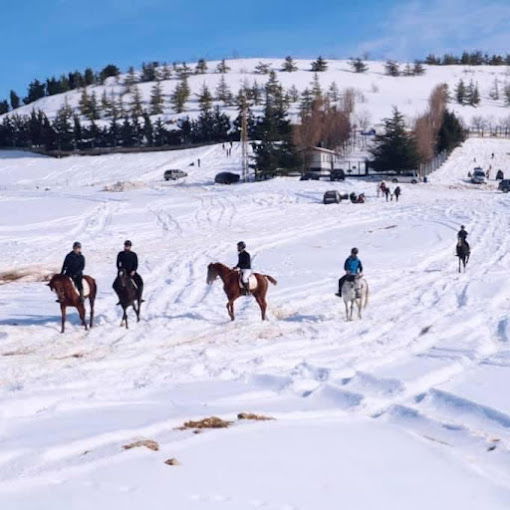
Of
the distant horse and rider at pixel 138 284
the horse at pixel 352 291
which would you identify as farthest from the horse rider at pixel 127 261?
the horse at pixel 352 291

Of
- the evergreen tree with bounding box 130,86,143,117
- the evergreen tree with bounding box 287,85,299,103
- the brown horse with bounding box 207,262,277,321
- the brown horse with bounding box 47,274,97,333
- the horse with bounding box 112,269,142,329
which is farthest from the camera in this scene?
the evergreen tree with bounding box 287,85,299,103

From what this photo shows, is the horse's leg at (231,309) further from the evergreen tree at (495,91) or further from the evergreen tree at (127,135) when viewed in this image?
the evergreen tree at (495,91)

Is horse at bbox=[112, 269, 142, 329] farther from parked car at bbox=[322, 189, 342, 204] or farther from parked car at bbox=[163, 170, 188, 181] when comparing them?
parked car at bbox=[163, 170, 188, 181]

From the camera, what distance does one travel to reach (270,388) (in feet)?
38.4

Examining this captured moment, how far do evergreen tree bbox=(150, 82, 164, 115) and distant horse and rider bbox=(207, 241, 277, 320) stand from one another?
423ft

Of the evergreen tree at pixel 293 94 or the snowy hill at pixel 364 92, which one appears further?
the evergreen tree at pixel 293 94

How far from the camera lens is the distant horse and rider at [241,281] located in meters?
17.1

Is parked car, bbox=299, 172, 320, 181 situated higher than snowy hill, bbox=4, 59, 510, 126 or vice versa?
snowy hill, bbox=4, 59, 510, 126

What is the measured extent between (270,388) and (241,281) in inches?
220

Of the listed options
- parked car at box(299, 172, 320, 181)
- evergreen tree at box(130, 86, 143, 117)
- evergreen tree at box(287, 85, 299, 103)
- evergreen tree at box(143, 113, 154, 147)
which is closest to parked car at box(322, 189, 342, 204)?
parked car at box(299, 172, 320, 181)

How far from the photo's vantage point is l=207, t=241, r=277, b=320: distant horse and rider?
672 inches

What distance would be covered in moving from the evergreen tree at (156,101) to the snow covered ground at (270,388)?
11646 centimetres

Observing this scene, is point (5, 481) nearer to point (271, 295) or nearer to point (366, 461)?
point (366, 461)

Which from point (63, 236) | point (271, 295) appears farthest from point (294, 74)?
point (271, 295)
